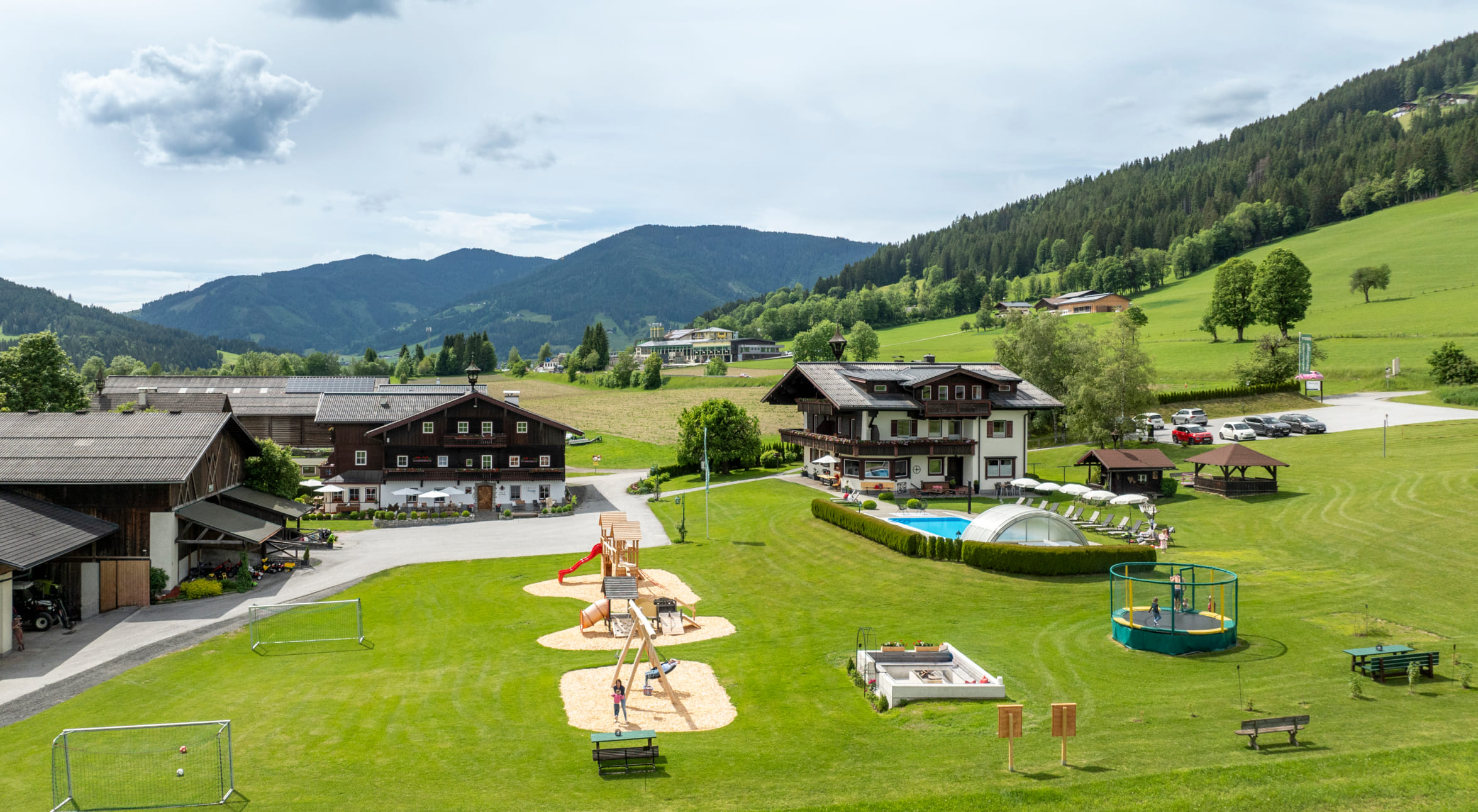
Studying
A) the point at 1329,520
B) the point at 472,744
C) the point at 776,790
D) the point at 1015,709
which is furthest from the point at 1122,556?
the point at 472,744

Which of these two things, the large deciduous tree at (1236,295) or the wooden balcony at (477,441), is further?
the large deciduous tree at (1236,295)

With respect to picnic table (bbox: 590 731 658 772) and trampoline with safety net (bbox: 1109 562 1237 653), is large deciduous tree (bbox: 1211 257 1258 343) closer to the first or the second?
trampoline with safety net (bbox: 1109 562 1237 653)

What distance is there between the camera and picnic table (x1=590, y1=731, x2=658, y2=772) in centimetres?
1803

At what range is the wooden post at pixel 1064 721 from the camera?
17.0 meters

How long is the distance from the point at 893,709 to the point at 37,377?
79.4 m

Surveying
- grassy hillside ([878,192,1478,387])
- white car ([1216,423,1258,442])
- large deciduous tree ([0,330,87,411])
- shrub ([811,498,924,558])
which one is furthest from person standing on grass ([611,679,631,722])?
grassy hillside ([878,192,1478,387])

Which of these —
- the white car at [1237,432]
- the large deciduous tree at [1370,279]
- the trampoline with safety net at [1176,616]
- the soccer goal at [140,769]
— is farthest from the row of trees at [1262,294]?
the soccer goal at [140,769]

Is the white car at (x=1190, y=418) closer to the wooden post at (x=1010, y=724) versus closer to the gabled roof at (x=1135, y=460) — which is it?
the gabled roof at (x=1135, y=460)

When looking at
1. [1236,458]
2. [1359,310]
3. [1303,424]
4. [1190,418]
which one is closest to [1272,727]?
[1236,458]

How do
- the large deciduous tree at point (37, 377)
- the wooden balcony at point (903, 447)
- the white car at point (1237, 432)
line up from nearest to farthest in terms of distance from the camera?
the wooden balcony at point (903, 447), the white car at point (1237, 432), the large deciduous tree at point (37, 377)

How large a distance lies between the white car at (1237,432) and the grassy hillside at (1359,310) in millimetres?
25713

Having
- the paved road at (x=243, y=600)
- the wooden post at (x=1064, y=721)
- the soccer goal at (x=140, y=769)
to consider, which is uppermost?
the wooden post at (x=1064, y=721)

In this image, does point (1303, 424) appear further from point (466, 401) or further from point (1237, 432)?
point (466, 401)

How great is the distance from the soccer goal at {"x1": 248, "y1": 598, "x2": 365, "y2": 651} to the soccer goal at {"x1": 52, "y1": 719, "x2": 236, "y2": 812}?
29.9 feet
